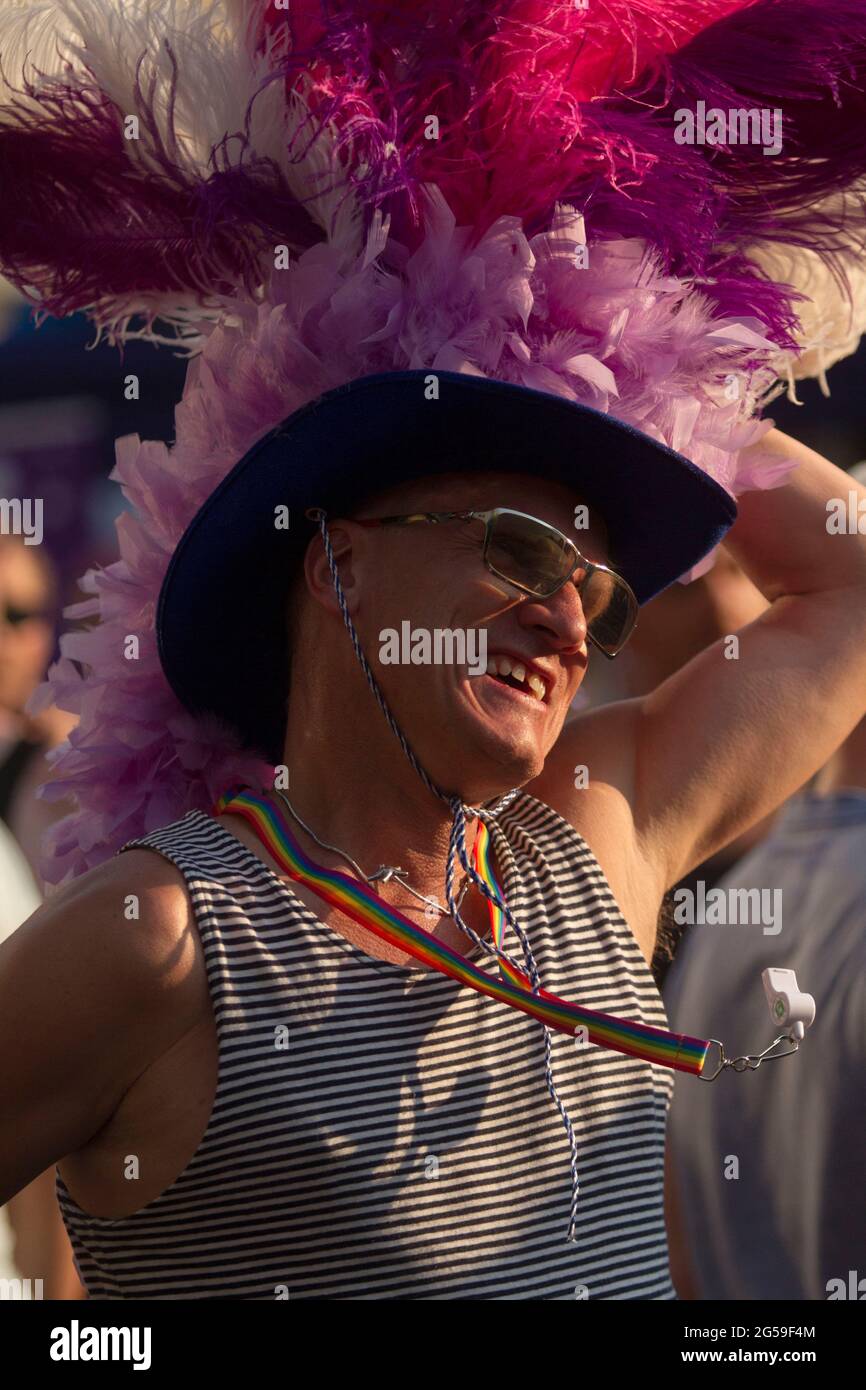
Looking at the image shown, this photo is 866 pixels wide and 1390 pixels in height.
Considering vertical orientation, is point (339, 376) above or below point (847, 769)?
above

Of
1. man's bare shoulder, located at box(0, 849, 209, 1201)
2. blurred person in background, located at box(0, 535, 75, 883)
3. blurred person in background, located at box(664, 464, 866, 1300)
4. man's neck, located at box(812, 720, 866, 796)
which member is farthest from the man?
blurred person in background, located at box(0, 535, 75, 883)

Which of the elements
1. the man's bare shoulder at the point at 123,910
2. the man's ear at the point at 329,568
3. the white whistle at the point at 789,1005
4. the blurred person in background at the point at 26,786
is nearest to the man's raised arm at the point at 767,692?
the white whistle at the point at 789,1005

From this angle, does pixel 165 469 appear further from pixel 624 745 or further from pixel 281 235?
pixel 624 745

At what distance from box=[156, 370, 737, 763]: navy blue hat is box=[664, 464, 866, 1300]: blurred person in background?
1177mm

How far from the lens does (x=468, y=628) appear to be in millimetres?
1807

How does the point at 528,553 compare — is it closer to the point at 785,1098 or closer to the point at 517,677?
the point at 517,677

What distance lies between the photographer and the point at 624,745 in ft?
7.17

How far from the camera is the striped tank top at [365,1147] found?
168 centimetres

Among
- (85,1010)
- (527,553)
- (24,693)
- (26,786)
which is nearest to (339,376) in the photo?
(527,553)

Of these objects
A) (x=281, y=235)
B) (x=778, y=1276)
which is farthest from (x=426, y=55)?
(x=778, y=1276)

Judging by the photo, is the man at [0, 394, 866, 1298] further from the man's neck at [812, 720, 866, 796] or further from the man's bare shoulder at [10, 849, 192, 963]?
the man's neck at [812, 720, 866, 796]

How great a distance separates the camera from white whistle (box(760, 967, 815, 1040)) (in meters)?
1.78

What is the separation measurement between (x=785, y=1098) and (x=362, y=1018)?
1.48m

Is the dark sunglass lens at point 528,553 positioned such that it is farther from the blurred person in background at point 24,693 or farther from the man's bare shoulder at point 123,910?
the blurred person in background at point 24,693
